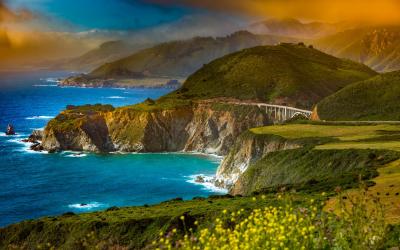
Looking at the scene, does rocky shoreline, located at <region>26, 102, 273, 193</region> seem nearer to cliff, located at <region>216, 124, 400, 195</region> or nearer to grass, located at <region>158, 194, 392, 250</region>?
cliff, located at <region>216, 124, 400, 195</region>

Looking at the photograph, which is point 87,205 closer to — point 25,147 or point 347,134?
point 347,134

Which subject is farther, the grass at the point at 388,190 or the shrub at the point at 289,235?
the grass at the point at 388,190

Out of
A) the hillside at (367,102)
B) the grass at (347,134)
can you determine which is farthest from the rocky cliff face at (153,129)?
the grass at (347,134)

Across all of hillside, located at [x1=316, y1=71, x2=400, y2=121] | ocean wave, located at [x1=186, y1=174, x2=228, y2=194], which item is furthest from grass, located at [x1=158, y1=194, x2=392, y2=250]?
hillside, located at [x1=316, y1=71, x2=400, y2=121]

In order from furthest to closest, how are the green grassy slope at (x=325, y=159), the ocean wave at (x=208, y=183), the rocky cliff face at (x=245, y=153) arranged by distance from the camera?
1. the rocky cliff face at (x=245, y=153)
2. the ocean wave at (x=208, y=183)
3. the green grassy slope at (x=325, y=159)

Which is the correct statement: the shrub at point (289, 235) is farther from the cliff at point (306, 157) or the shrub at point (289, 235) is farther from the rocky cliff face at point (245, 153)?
the rocky cliff face at point (245, 153)

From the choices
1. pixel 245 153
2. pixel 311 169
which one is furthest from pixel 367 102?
pixel 311 169
